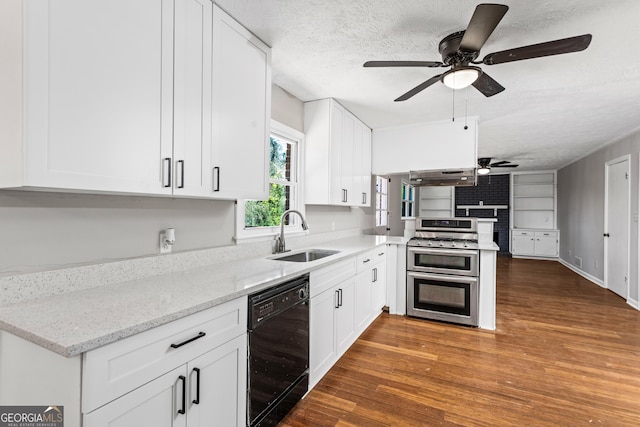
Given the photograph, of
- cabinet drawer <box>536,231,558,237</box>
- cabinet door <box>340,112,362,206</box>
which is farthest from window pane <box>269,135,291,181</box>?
cabinet drawer <box>536,231,558,237</box>

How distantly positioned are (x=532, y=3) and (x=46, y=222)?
2.68 meters

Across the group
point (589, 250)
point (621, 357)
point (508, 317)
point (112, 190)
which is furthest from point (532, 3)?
point (589, 250)

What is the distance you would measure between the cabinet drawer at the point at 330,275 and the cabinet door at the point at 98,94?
1103 mm

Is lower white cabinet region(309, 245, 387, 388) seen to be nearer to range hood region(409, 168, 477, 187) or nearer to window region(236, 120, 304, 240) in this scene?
window region(236, 120, 304, 240)

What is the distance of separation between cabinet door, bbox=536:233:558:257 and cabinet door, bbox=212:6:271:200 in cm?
855

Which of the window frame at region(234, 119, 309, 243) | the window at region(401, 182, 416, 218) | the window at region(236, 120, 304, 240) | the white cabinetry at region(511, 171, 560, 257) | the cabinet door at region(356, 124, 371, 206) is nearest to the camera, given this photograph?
the window frame at region(234, 119, 309, 243)

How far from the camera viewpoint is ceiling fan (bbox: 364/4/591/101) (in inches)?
60.3

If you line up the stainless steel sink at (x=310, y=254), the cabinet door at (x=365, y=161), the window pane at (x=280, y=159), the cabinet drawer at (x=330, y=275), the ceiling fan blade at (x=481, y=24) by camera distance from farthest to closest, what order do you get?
the cabinet door at (x=365, y=161)
the window pane at (x=280, y=159)
the stainless steel sink at (x=310, y=254)
the cabinet drawer at (x=330, y=275)
the ceiling fan blade at (x=481, y=24)

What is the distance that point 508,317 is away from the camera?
3771 mm

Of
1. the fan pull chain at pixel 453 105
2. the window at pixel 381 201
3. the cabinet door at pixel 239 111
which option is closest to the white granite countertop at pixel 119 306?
the cabinet door at pixel 239 111

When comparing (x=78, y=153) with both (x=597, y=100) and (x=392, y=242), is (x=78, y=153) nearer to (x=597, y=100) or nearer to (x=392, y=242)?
(x=392, y=242)

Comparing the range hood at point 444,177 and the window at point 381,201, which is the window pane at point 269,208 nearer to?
the range hood at point 444,177

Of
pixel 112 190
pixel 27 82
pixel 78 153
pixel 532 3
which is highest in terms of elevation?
pixel 532 3

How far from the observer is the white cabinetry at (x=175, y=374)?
0.95 metres
